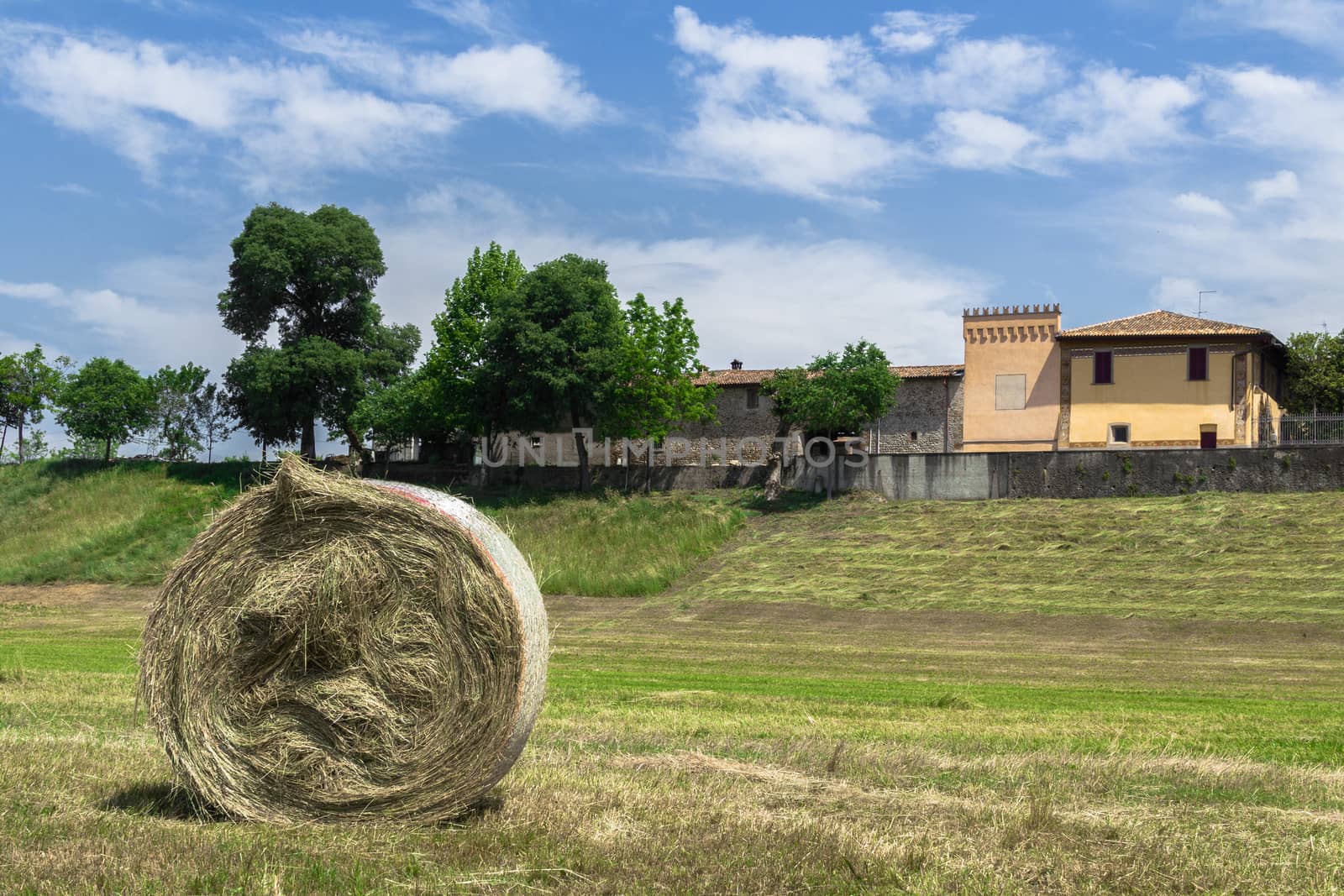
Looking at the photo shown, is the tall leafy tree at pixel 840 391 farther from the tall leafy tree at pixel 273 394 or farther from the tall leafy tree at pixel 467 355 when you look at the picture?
the tall leafy tree at pixel 273 394

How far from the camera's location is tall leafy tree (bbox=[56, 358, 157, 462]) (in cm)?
6062

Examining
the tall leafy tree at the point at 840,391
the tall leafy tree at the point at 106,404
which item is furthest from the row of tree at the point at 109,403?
the tall leafy tree at the point at 840,391

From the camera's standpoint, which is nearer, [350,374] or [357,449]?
[350,374]

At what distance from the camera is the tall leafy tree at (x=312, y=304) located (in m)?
56.8

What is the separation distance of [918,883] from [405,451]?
54339mm

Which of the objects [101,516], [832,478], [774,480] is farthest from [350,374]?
[832,478]

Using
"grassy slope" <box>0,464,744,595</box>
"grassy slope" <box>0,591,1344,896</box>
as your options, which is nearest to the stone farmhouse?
"grassy slope" <box>0,464,744,595</box>

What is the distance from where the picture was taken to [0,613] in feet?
115

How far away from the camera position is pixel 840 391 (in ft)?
167

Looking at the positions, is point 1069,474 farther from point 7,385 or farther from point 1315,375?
point 7,385

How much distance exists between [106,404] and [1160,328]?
162 feet

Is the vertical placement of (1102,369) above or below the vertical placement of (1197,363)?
below

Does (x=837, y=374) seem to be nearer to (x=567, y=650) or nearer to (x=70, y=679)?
(x=567, y=650)

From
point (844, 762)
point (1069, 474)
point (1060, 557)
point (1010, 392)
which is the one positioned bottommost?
point (1060, 557)
